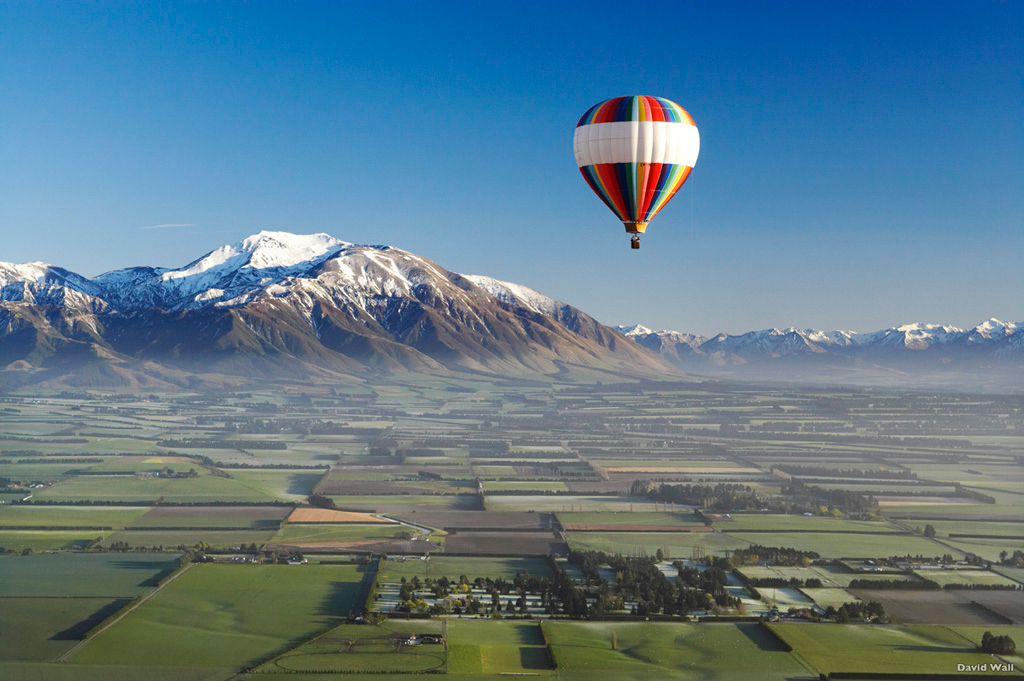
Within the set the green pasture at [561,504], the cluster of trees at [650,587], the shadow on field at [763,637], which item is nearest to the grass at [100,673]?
the cluster of trees at [650,587]

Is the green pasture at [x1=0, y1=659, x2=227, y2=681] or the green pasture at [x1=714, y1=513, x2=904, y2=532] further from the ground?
the green pasture at [x1=714, y1=513, x2=904, y2=532]

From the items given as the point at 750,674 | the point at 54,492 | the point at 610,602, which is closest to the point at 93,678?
the point at 610,602

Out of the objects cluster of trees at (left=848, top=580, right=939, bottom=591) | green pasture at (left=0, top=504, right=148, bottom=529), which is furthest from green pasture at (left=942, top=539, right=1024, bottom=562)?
green pasture at (left=0, top=504, right=148, bottom=529)

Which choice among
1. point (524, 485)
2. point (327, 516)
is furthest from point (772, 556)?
point (327, 516)

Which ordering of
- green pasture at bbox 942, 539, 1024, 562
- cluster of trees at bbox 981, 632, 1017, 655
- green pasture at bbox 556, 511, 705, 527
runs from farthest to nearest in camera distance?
green pasture at bbox 556, 511, 705, 527 < green pasture at bbox 942, 539, 1024, 562 < cluster of trees at bbox 981, 632, 1017, 655

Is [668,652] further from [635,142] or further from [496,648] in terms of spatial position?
[635,142]

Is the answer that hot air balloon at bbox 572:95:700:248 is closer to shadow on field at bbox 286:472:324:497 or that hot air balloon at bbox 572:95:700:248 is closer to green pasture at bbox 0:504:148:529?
green pasture at bbox 0:504:148:529
